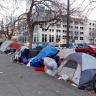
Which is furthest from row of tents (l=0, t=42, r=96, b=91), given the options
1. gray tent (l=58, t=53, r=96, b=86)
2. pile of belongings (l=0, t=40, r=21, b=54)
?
pile of belongings (l=0, t=40, r=21, b=54)

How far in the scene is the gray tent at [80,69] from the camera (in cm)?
1286

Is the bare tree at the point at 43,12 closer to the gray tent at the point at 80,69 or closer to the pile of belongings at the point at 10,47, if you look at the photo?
the pile of belongings at the point at 10,47

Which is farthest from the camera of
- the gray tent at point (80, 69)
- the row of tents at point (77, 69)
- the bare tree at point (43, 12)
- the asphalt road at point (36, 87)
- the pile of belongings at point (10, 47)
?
the pile of belongings at point (10, 47)

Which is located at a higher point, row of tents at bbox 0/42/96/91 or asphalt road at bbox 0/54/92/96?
row of tents at bbox 0/42/96/91

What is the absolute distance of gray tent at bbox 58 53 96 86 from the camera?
12859mm

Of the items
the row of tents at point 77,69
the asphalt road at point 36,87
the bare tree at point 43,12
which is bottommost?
the asphalt road at point 36,87

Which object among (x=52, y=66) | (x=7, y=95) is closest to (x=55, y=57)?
(x=52, y=66)

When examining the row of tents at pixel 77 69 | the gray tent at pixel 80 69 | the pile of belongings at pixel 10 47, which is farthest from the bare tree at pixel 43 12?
the gray tent at pixel 80 69

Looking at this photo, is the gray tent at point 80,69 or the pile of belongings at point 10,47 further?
the pile of belongings at point 10,47

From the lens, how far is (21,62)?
25047 millimetres

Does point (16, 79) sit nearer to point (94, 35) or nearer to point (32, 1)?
point (32, 1)

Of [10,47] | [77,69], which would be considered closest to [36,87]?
[77,69]

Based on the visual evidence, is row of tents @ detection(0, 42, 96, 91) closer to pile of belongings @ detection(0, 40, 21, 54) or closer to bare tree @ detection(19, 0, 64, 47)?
bare tree @ detection(19, 0, 64, 47)

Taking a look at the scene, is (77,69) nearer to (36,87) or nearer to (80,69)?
(80,69)
